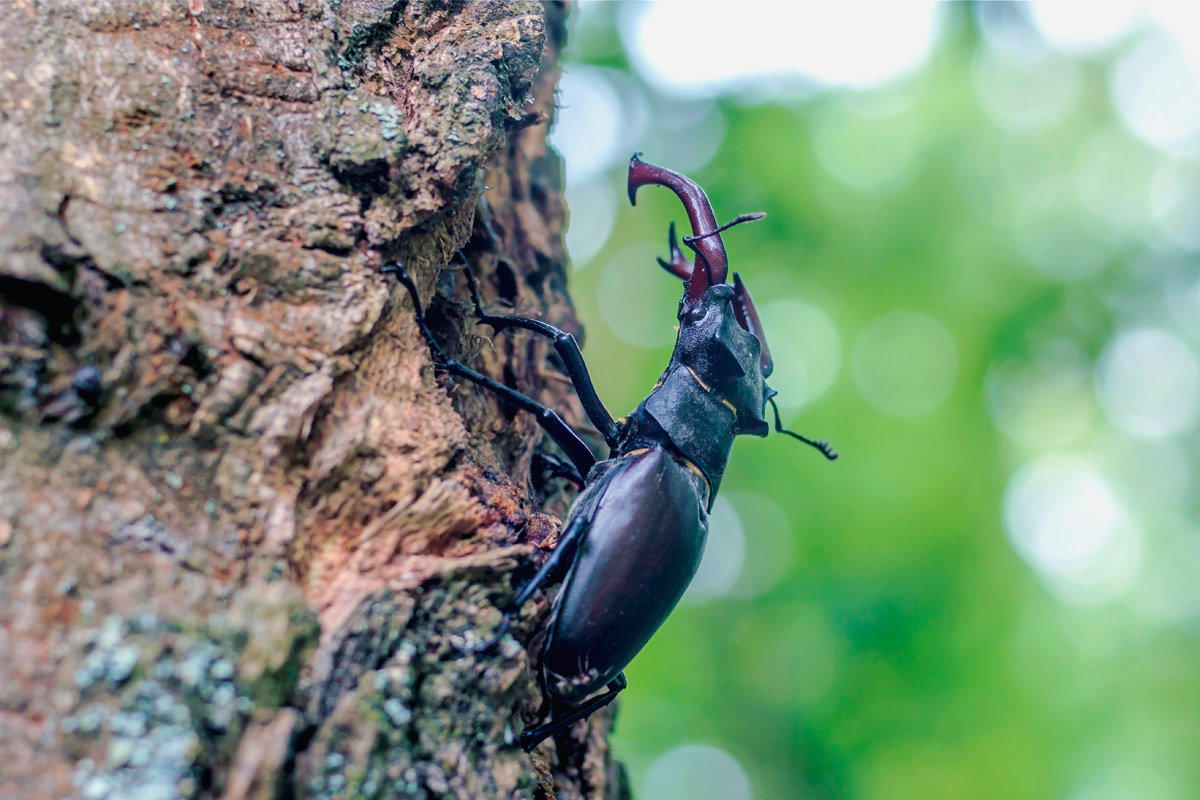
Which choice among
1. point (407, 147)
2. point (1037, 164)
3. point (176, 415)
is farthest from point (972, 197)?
point (176, 415)

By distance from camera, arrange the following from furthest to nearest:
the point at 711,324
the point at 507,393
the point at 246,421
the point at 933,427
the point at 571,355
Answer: the point at 933,427 → the point at 711,324 → the point at 571,355 → the point at 507,393 → the point at 246,421

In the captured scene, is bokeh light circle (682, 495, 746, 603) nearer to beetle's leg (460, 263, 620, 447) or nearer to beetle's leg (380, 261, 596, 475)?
beetle's leg (460, 263, 620, 447)

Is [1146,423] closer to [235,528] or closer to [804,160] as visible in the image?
[804,160]

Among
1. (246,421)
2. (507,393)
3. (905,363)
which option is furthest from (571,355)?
(905,363)

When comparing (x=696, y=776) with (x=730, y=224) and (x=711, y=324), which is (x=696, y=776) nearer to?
(x=711, y=324)

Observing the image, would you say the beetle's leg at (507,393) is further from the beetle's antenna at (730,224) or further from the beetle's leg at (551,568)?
the beetle's antenna at (730,224)

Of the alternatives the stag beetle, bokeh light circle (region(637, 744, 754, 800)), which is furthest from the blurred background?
the stag beetle

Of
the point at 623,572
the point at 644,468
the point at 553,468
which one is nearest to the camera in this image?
the point at 623,572
